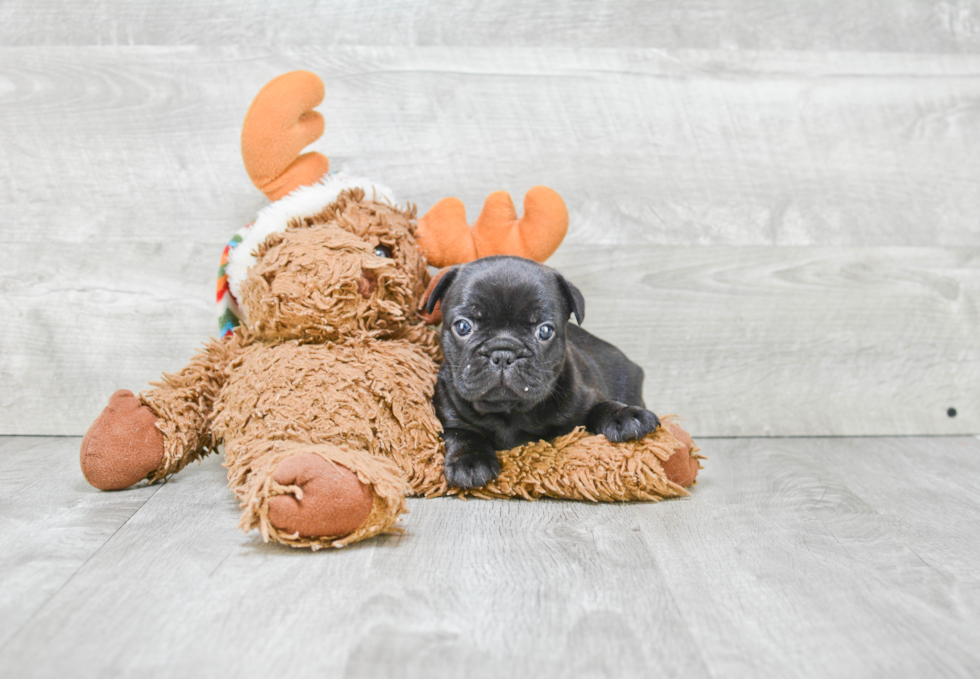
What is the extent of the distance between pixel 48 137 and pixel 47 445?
2.33 ft

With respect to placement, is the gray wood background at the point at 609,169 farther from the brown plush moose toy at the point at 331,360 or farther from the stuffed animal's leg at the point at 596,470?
the stuffed animal's leg at the point at 596,470

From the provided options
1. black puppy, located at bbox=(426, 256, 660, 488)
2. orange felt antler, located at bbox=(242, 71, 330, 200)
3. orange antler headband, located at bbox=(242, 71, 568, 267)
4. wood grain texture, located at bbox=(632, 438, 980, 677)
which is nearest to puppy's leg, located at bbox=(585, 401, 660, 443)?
black puppy, located at bbox=(426, 256, 660, 488)

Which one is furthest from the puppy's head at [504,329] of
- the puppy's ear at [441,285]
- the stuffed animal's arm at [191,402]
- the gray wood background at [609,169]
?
the gray wood background at [609,169]

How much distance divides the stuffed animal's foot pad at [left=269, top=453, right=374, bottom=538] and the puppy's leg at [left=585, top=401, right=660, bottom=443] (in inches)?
20.3

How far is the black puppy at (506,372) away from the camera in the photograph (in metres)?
1.34

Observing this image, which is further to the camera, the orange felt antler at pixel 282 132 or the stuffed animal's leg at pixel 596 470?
the orange felt antler at pixel 282 132

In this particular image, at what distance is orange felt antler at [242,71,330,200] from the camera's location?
58.6 inches

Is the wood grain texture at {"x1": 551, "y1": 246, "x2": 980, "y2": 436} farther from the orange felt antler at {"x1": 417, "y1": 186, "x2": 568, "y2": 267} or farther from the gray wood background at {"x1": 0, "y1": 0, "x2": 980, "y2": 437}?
the orange felt antler at {"x1": 417, "y1": 186, "x2": 568, "y2": 267}

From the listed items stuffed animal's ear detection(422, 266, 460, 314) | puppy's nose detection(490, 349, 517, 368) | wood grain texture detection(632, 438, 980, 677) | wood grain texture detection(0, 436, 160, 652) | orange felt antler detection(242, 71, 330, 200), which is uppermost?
orange felt antler detection(242, 71, 330, 200)

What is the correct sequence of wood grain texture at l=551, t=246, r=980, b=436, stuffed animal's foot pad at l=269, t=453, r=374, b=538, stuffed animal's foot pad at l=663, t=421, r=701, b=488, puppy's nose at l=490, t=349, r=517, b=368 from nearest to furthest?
1. stuffed animal's foot pad at l=269, t=453, r=374, b=538
2. puppy's nose at l=490, t=349, r=517, b=368
3. stuffed animal's foot pad at l=663, t=421, r=701, b=488
4. wood grain texture at l=551, t=246, r=980, b=436

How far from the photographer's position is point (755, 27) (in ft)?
6.47

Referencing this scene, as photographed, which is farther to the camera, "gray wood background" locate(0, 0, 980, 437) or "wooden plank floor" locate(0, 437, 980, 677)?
"gray wood background" locate(0, 0, 980, 437)

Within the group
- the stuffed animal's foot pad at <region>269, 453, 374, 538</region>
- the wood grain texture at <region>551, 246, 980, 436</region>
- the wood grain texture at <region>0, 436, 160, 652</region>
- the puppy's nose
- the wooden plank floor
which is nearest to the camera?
the wooden plank floor

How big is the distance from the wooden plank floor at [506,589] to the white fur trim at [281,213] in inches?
16.4
